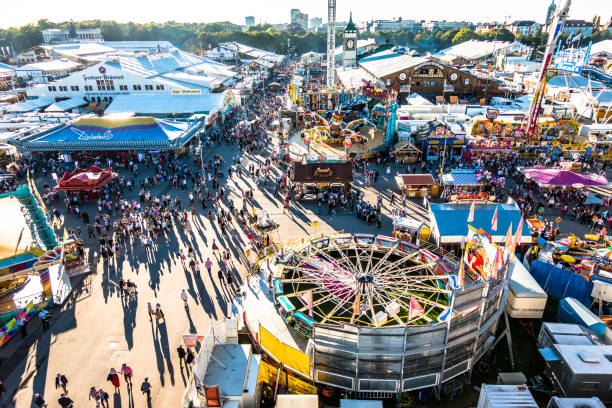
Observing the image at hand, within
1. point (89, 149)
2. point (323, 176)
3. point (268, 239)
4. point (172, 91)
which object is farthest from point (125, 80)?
point (268, 239)

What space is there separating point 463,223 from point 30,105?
51.3 meters

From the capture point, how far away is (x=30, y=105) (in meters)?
46.5

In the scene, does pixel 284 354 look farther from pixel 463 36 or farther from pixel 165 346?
pixel 463 36

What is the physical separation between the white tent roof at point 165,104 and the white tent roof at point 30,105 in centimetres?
1032

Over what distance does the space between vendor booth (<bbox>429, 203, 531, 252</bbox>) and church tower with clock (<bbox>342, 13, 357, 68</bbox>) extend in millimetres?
74489

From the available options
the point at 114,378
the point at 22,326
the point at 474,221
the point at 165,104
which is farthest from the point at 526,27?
the point at 22,326

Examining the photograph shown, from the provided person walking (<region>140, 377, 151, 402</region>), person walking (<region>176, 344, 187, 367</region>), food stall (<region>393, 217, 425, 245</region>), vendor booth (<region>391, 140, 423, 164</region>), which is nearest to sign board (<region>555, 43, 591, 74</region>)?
vendor booth (<region>391, 140, 423, 164</region>)

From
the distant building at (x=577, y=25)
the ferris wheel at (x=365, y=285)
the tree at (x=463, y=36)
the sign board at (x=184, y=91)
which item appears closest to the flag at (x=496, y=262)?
the ferris wheel at (x=365, y=285)

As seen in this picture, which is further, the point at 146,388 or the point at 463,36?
the point at 463,36

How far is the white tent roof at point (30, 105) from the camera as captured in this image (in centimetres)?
4490

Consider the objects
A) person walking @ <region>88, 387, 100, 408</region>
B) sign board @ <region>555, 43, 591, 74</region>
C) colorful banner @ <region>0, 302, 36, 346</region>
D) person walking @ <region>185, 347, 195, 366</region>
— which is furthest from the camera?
sign board @ <region>555, 43, 591, 74</region>

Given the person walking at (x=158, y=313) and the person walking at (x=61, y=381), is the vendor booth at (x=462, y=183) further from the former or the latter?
the person walking at (x=61, y=381)

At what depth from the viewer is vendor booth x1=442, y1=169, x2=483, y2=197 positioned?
25.5 m

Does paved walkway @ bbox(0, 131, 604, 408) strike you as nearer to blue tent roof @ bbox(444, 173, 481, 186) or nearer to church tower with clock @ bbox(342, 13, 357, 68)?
blue tent roof @ bbox(444, 173, 481, 186)
